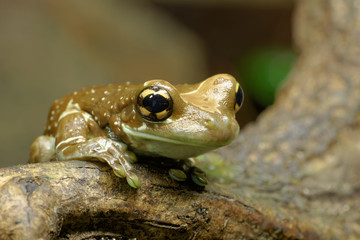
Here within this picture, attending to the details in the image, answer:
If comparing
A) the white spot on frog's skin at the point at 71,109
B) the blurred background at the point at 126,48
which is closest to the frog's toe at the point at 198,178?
the white spot on frog's skin at the point at 71,109

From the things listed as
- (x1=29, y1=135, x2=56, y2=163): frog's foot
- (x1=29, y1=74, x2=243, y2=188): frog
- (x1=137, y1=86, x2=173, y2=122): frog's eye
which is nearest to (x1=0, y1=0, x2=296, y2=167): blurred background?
(x1=29, y1=135, x2=56, y2=163): frog's foot

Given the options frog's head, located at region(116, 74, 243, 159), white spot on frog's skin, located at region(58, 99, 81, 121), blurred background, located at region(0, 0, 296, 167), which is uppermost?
frog's head, located at region(116, 74, 243, 159)

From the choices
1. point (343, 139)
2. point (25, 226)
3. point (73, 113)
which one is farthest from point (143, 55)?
point (25, 226)

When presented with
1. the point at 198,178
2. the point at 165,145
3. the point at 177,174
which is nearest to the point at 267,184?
the point at 198,178

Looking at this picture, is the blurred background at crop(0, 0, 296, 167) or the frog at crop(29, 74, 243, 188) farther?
the blurred background at crop(0, 0, 296, 167)

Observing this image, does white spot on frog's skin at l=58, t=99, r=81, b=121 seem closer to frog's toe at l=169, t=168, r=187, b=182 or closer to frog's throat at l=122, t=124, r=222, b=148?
frog's throat at l=122, t=124, r=222, b=148

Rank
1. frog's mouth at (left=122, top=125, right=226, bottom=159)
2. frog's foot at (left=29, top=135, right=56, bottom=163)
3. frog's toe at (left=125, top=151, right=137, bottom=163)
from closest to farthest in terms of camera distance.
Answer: frog's mouth at (left=122, top=125, right=226, bottom=159), frog's toe at (left=125, top=151, right=137, bottom=163), frog's foot at (left=29, top=135, right=56, bottom=163)

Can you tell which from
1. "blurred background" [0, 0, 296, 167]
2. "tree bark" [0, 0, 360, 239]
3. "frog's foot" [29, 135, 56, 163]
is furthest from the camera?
"blurred background" [0, 0, 296, 167]

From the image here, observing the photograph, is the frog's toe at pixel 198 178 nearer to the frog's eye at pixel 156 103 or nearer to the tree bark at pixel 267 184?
the tree bark at pixel 267 184

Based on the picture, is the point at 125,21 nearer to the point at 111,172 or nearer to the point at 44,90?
the point at 44,90
